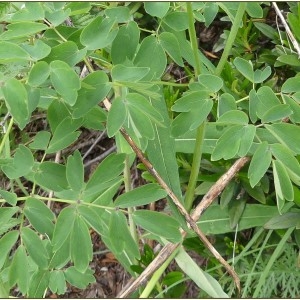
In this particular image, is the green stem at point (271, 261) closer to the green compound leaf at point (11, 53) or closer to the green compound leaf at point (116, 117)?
the green compound leaf at point (116, 117)

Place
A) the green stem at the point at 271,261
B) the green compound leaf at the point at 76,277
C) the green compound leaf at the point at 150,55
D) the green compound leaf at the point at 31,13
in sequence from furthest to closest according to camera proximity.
→ the green stem at the point at 271,261 → the green compound leaf at the point at 76,277 → the green compound leaf at the point at 150,55 → the green compound leaf at the point at 31,13

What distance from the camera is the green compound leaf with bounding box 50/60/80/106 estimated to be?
3.63 feet

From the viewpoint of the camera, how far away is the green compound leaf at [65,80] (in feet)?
3.63

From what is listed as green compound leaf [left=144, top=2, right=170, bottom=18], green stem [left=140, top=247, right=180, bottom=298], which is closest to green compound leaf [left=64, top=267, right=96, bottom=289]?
green stem [left=140, top=247, right=180, bottom=298]

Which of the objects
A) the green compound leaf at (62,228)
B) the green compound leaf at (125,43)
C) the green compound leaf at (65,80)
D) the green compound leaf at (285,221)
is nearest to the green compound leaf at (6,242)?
the green compound leaf at (62,228)

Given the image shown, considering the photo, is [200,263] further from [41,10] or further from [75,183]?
[41,10]

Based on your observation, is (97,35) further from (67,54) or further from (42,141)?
(42,141)

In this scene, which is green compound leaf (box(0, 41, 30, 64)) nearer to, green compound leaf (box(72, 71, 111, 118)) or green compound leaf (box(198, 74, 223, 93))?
green compound leaf (box(72, 71, 111, 118))

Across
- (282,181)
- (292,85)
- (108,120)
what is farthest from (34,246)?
(292,85)

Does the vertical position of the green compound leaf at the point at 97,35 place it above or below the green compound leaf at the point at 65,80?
above

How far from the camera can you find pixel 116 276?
223 cm

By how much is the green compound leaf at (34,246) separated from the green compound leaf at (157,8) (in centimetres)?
54

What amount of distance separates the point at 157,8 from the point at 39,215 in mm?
514

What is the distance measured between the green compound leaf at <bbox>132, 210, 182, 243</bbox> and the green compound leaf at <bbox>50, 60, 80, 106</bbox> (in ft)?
1.00
